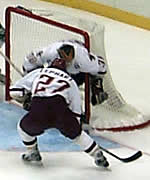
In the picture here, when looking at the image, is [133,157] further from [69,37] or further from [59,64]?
[69,37]

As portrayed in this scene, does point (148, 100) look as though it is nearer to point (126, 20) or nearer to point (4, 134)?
point (4, 134)

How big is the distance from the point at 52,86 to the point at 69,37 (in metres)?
0.66

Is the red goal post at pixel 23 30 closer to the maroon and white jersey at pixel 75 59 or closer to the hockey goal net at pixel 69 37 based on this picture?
the hockey goal net at pixel 69 37

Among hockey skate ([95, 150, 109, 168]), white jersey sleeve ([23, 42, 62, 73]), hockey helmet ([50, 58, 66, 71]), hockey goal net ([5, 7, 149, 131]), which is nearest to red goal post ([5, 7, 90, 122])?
hockey goal net ([5, 7, 149, 131])

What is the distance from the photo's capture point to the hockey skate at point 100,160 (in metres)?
3.10

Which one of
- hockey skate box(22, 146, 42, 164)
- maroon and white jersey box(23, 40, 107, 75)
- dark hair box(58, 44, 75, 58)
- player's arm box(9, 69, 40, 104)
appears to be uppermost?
dark hair box(58, 44, 75, 58)

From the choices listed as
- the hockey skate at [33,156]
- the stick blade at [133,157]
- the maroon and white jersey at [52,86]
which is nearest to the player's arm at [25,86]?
the maroon and white jersey at [52,86]

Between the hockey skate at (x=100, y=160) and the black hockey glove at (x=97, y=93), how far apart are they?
0.49m

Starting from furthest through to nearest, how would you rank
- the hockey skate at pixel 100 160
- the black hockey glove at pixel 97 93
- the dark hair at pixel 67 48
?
the black hockey glove at pixel 97 93, the dark hair at pixel 67 48, the hockey skate at pixel 100 160

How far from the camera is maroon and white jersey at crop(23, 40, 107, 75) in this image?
10.7ft

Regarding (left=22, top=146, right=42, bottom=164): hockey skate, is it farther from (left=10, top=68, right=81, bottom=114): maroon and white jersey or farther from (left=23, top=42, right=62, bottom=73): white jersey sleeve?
(left=23, top=42, right=62, bottom=73): white jersey sleeve

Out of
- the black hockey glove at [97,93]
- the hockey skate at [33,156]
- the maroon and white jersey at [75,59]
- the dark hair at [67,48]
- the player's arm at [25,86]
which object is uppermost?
the dark hair at [67,48]

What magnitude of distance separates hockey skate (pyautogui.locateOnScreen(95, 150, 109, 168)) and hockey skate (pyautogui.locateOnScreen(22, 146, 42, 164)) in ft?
0.92

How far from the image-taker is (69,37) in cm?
361
